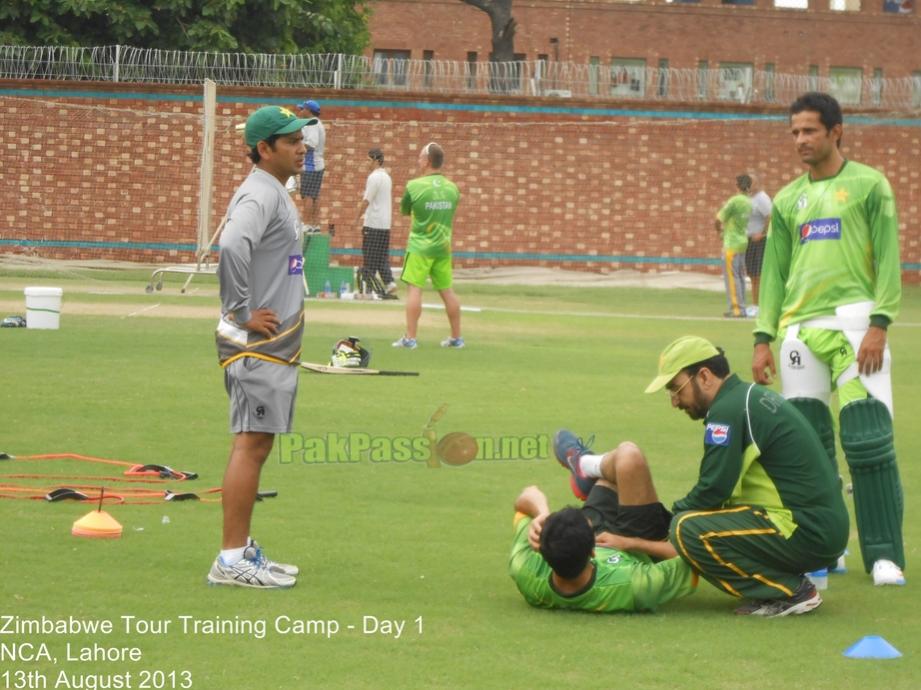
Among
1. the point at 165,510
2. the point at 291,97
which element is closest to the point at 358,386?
the point at 165,510

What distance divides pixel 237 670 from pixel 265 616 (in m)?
0.80

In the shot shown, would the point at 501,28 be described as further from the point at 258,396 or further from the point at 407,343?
the point at 258,396

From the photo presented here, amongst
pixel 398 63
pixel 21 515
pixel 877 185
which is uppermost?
pixel 398 63

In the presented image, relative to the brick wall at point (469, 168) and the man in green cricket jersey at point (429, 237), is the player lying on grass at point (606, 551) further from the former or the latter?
the brick wall at point (469, 168)

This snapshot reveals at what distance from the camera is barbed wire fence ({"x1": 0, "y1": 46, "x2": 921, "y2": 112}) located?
32219 millimetres

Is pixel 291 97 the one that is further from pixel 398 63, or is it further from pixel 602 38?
pixel 602 38

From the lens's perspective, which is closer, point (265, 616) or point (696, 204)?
point (265, 616)

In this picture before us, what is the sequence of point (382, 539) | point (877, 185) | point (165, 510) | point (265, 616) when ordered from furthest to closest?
point (165, 510) → point (382, 539) → point (877, 185) → point (265, 616)

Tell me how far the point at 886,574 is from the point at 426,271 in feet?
34.4

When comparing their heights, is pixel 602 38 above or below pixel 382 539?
above

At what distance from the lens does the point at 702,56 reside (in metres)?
54.3

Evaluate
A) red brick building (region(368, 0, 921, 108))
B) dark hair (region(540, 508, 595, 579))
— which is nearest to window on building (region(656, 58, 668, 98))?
red brick building (region(368, 0, 921, 108))

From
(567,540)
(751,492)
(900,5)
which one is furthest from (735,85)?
(567,540)

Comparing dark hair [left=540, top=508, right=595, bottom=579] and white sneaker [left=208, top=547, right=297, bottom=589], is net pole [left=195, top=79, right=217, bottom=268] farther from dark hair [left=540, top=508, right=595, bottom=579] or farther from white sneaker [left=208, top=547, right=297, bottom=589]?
dark hair [left=540, top=508, right=595, bottom=579]
